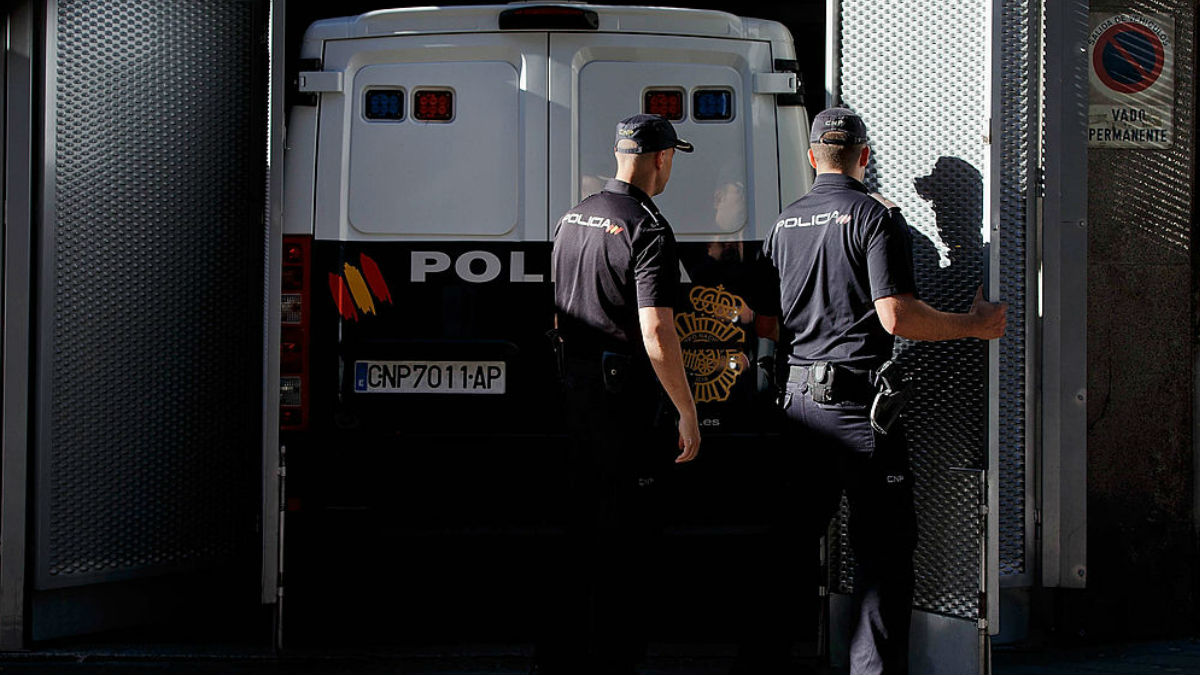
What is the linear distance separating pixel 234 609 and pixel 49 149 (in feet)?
6.82

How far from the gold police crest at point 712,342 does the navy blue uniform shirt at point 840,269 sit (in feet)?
1.87

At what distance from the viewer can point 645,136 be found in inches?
168

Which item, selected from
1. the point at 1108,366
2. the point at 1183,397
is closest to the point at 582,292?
the point at 1108,366

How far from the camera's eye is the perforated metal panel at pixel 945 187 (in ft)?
14.8

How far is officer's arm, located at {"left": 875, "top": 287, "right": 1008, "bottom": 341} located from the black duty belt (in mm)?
196

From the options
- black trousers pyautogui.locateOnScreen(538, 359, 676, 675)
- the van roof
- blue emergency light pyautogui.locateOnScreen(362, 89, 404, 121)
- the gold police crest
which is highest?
the van roof

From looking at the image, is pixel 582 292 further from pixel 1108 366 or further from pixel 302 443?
pixel 1108 366

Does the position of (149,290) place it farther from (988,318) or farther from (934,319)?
(988,318)

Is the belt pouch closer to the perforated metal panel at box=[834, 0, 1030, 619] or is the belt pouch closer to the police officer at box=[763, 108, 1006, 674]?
the police officer at box=[763, 108, 1006, 674]

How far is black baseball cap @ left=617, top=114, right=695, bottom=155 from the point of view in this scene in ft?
14.0

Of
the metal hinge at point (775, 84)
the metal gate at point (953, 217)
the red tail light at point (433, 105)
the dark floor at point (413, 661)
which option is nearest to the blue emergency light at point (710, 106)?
the metal hinge at point (775, 84)

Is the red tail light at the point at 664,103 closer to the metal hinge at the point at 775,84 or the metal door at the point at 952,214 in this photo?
the metal hinge at the point at 775,84

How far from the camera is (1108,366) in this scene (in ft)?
17.9

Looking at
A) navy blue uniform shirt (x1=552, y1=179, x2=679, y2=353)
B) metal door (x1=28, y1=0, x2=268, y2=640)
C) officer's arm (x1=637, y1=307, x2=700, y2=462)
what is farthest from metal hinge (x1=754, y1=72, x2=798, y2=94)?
metal door (x1=28, y1=0, x2=268, y2=640)
